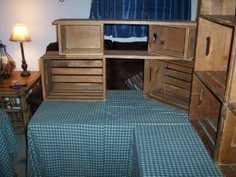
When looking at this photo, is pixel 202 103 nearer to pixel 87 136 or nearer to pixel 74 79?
pixel 87 136

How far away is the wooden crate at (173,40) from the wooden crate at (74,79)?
41 cm

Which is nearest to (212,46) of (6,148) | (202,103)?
(202,103)

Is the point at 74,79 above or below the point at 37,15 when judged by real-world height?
below

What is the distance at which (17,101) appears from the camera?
8.57 feet

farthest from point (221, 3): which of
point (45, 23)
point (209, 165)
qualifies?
point (45, 23)

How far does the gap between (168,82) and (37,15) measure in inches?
79.2

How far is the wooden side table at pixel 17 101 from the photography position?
2.54 m

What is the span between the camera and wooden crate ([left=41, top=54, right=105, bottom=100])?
6.16ft

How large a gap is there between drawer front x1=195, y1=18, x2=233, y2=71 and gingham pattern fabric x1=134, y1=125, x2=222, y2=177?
400 mm

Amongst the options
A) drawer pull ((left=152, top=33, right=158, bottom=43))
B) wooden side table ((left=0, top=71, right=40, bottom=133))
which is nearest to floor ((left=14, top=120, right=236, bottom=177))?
drawer pull ((left=152, top=33, right=158, bottom=43))

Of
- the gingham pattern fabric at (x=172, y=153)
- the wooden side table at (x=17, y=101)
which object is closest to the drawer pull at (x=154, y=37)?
the gingham pattern fabric at (x=172, y=153)

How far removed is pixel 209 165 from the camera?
118cm

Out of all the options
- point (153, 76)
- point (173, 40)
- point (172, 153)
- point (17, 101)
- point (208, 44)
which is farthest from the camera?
point (17, 101)

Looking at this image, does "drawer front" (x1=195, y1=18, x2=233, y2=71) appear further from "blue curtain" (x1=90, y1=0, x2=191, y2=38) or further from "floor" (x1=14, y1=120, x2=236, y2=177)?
"blue curtain" (x1=90, y1=0, x2=191, y2=38)
